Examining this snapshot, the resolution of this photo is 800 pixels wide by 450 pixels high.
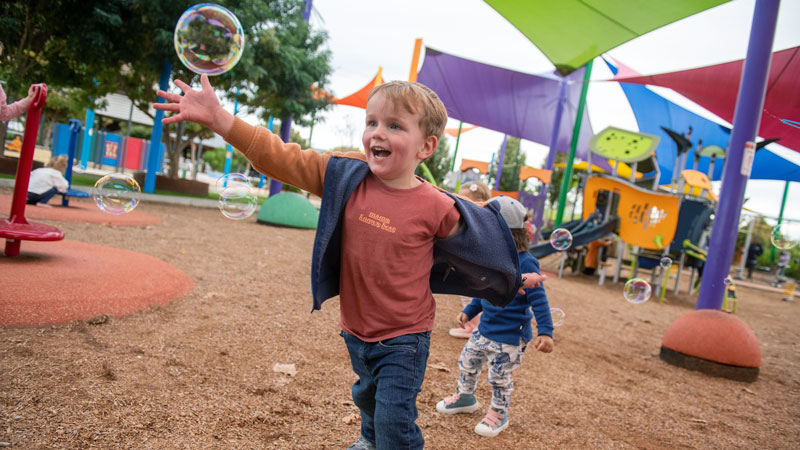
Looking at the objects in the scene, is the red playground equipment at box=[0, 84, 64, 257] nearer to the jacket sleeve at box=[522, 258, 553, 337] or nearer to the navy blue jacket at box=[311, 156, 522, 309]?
the navy blue jacket at box=[311, 156, 522, 309]

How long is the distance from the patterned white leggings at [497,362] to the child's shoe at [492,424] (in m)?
0.04

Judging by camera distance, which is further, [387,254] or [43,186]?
[43,186]

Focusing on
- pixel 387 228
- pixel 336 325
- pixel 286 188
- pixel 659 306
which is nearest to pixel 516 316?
pixel 387 228

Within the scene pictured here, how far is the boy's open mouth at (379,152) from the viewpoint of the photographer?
6.38 ft

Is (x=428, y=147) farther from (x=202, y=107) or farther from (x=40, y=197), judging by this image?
(x=40, y=197)

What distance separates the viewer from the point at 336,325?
4.88 metres

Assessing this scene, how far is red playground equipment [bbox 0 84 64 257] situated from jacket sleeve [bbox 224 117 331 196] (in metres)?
3.81

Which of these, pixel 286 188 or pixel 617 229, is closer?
pixel 617 229

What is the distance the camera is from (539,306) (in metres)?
3.13

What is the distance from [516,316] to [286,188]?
19.0m

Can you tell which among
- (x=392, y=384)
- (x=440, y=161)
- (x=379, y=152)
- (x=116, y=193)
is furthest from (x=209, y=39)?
(x=440, y=161)

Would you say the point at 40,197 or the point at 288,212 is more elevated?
the point at 288,212

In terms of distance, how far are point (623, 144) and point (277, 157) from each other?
11.5 m

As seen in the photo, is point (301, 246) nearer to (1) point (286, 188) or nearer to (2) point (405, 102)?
(2) point (405, 102)
